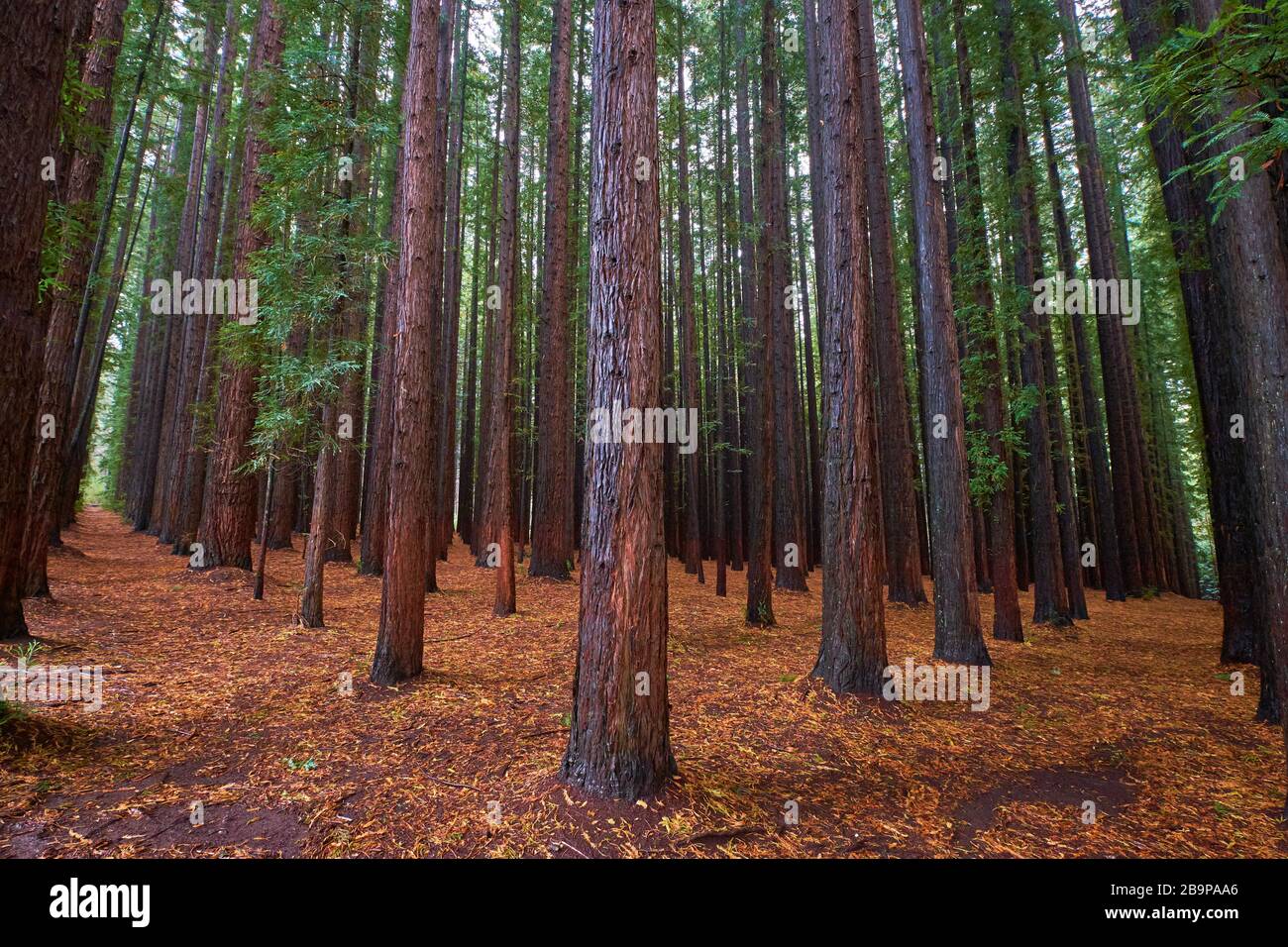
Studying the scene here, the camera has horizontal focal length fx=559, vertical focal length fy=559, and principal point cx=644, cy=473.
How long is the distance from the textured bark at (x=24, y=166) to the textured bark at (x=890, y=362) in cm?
969

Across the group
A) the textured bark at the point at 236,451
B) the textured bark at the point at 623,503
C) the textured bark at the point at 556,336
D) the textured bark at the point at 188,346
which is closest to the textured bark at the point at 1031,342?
the textured bark at the point at 556,336

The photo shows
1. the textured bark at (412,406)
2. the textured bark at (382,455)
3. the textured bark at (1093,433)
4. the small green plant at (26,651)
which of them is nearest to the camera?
the small green plant at (26,651)

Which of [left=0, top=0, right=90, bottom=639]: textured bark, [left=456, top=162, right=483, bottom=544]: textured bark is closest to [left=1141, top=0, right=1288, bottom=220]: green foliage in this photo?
[left=0, top=0, right=90, bottom=639]: textured bark

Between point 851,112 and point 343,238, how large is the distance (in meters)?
6.56

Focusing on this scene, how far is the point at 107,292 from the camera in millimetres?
15008

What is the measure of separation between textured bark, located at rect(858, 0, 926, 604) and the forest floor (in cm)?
431

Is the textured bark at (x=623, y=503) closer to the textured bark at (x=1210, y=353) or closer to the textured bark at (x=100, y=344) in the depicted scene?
the textured bark at (x=1210, y=353)

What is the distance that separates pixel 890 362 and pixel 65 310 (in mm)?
14409

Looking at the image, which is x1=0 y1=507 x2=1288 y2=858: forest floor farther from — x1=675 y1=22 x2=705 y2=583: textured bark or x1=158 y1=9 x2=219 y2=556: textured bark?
x1=158 y1=9 x2=219 y2=556: textured bark

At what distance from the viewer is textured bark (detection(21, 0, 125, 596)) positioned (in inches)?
301

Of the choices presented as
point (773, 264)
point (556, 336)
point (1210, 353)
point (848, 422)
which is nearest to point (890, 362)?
point (773, 264)

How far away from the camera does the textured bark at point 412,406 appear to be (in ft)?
18.9

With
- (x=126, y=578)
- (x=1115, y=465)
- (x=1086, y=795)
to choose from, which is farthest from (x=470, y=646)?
(x=1115, y=465)

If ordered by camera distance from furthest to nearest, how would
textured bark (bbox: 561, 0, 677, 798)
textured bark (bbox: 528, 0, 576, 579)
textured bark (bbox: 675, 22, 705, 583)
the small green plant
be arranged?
textured bark (bbox: 675, 22, 705, 583), textured bark (bbox: 528, 0, 576, 579), the small green plant, textured bark (bbox: 561, 0, 677, 798)
